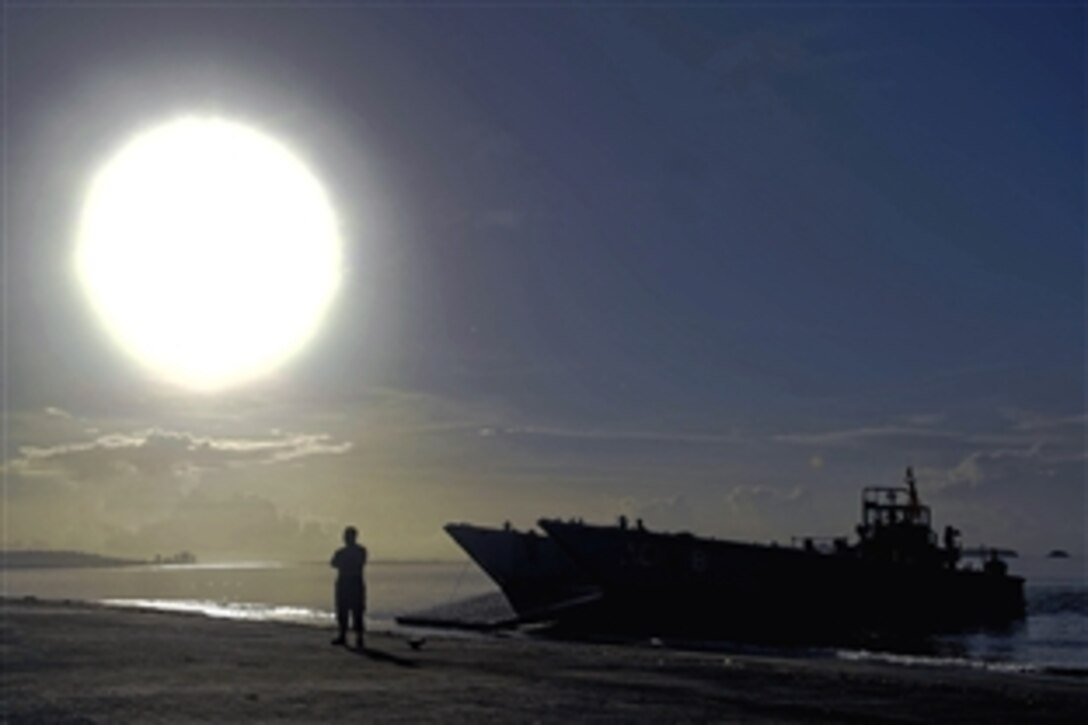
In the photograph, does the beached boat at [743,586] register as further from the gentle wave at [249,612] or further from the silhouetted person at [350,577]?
the silhouetted person at [350,577]

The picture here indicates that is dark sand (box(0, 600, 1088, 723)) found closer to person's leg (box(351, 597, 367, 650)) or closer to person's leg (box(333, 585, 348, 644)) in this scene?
person's leg (box(333, 585, 348, 644))

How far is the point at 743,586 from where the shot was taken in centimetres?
4784

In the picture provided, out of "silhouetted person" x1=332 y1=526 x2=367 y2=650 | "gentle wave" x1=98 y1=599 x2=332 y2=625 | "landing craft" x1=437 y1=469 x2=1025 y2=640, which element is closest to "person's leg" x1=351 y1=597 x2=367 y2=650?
"silhouetted person" x1=332 y1=526 x2=367 y2=650

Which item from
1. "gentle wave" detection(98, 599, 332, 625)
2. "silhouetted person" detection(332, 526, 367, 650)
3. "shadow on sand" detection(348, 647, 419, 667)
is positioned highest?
"silhouetted person" detection(332, 526, 367, 650)

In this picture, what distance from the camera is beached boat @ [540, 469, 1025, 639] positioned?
47219 mm

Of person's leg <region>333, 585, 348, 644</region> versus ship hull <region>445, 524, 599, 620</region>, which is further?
ship hull <region>445, 524, 599, 620</region>

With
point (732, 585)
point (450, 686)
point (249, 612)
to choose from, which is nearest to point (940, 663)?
point (450, 686)

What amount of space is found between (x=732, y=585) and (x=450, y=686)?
1410 inches

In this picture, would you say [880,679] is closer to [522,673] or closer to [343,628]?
[522,673]

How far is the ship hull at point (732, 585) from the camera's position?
47344mm

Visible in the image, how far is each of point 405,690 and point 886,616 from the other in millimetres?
41890

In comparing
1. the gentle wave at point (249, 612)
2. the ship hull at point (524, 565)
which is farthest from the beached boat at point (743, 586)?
the gentle wave at point (249, 612)

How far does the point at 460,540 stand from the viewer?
6031cm

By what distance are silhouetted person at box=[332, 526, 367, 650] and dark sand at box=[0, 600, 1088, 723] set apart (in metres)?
0.71
